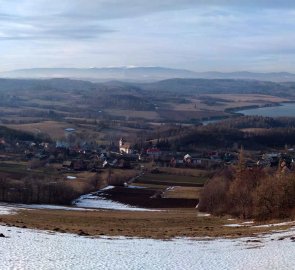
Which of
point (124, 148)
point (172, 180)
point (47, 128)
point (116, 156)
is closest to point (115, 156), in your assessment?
point (116, 156)

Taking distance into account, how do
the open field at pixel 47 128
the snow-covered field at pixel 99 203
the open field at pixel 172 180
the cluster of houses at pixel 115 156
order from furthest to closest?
the open field at pixel 47 128 < the cluster of houses at pixel 115 156 < the open field at pixel 172 180 < the snow-covered field at pixel 99 203

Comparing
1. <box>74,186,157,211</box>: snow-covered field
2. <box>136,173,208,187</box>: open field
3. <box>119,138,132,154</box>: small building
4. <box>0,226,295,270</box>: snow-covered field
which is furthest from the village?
<box>0,226,295,270</box>: snow-covered field

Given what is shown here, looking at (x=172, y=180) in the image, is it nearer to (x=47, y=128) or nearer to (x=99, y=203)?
(x=99, y=203)

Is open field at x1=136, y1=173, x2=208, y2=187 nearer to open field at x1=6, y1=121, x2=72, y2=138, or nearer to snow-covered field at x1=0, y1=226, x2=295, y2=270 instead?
snow-covered field at x1=0, y1=226, x2=295, y2=270

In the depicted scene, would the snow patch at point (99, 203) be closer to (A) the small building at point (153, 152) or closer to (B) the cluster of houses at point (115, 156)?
(B) the cluster of houses at point (115, 156)

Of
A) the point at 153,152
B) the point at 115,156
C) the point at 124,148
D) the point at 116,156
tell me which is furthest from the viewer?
the point at 124,148

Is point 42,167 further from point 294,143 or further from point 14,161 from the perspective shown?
point 294,143

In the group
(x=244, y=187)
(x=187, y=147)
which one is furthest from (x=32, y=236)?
(x=187, y=147)

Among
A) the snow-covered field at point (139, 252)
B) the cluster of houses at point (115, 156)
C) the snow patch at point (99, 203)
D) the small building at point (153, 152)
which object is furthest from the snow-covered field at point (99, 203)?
the small building at point (153, 152)
